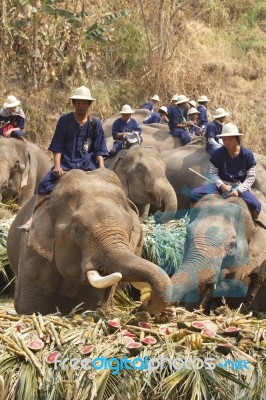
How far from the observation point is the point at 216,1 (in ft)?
103

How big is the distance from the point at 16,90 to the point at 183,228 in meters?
13.7

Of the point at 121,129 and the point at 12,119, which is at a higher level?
the point at 12,119

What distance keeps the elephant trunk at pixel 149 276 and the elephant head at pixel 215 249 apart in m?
0.84

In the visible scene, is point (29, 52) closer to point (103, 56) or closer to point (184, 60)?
point (103, 56)

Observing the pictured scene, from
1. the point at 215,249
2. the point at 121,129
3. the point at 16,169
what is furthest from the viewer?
the point at 121,129

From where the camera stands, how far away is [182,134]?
1920 centimetres

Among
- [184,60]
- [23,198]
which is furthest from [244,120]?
[23,198]

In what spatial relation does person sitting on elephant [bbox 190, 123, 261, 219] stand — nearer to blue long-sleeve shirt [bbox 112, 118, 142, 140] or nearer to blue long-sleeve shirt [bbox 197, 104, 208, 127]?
blue long-sleeve shirt [bbox 112, 118, 142, 140]

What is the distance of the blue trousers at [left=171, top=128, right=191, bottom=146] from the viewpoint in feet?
63.0

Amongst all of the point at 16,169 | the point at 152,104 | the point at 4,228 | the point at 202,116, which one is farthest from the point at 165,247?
the point at 152,104

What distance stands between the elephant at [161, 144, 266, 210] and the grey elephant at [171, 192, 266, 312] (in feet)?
20.3

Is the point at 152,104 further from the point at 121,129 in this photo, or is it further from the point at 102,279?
the point at 102,279

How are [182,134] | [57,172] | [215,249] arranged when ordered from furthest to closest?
1. [182,134]
2. [215,249]
3. [57,172]

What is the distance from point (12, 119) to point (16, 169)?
2.95 feet
